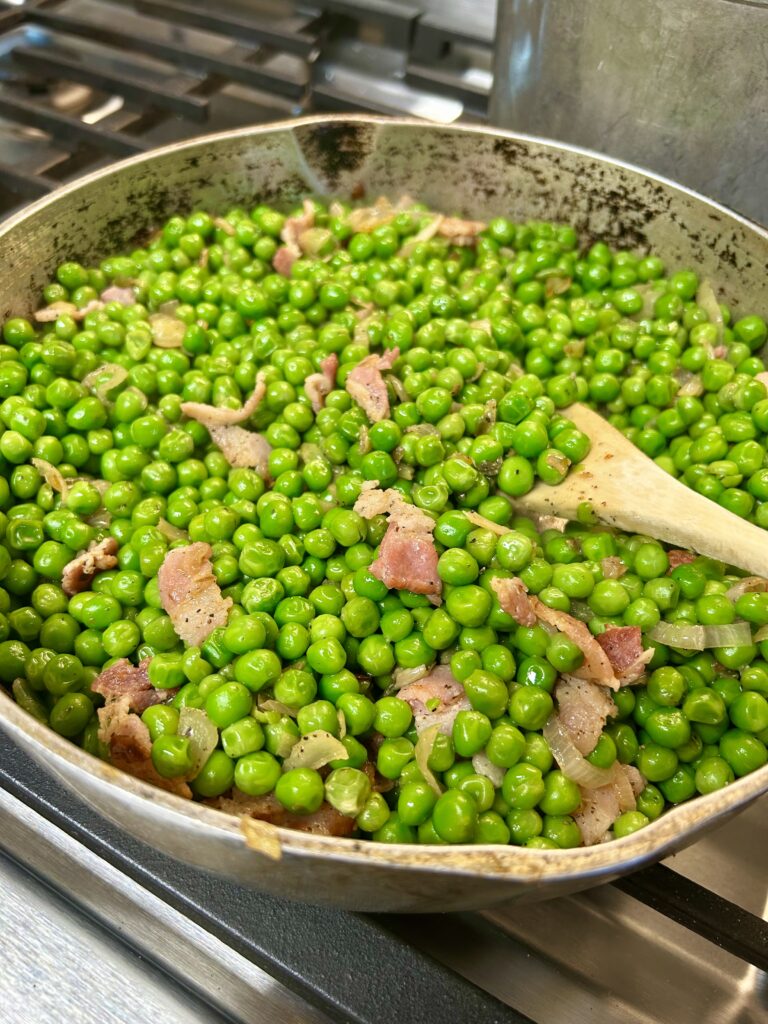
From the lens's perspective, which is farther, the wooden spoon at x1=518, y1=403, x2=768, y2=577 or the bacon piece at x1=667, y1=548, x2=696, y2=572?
the bacon piece at x1=667, y1=548, x2=696, y2=572

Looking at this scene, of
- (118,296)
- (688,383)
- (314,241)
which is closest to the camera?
(688,383)

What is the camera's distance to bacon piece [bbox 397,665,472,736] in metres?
1.67

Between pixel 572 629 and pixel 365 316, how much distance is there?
1.20 metres

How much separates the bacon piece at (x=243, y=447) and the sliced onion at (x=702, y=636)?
108 centimetres

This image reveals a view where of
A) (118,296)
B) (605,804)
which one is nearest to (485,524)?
(605,804)

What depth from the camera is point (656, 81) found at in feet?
7.66

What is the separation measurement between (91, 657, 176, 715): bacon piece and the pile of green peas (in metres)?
0.03

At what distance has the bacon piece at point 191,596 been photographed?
176cm

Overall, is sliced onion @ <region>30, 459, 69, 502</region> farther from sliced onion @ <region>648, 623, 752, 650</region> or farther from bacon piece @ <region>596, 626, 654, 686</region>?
sliced onion @ <region>648, 623, 752, 650</region>

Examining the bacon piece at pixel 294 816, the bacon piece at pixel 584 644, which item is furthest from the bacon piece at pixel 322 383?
the bacon piece at pixel 294 816

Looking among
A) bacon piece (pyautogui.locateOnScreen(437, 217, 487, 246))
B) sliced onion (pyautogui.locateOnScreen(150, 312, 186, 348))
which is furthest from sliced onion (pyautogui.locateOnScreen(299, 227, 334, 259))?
sliced onion (pyautogui.locateOnScreen(150, 312, 186, 348))

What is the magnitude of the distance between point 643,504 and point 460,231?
123 centimetres

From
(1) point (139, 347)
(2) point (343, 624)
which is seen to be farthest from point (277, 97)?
(2) point (343, 624)

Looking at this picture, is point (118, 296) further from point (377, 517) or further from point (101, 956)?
point (101, 956)
